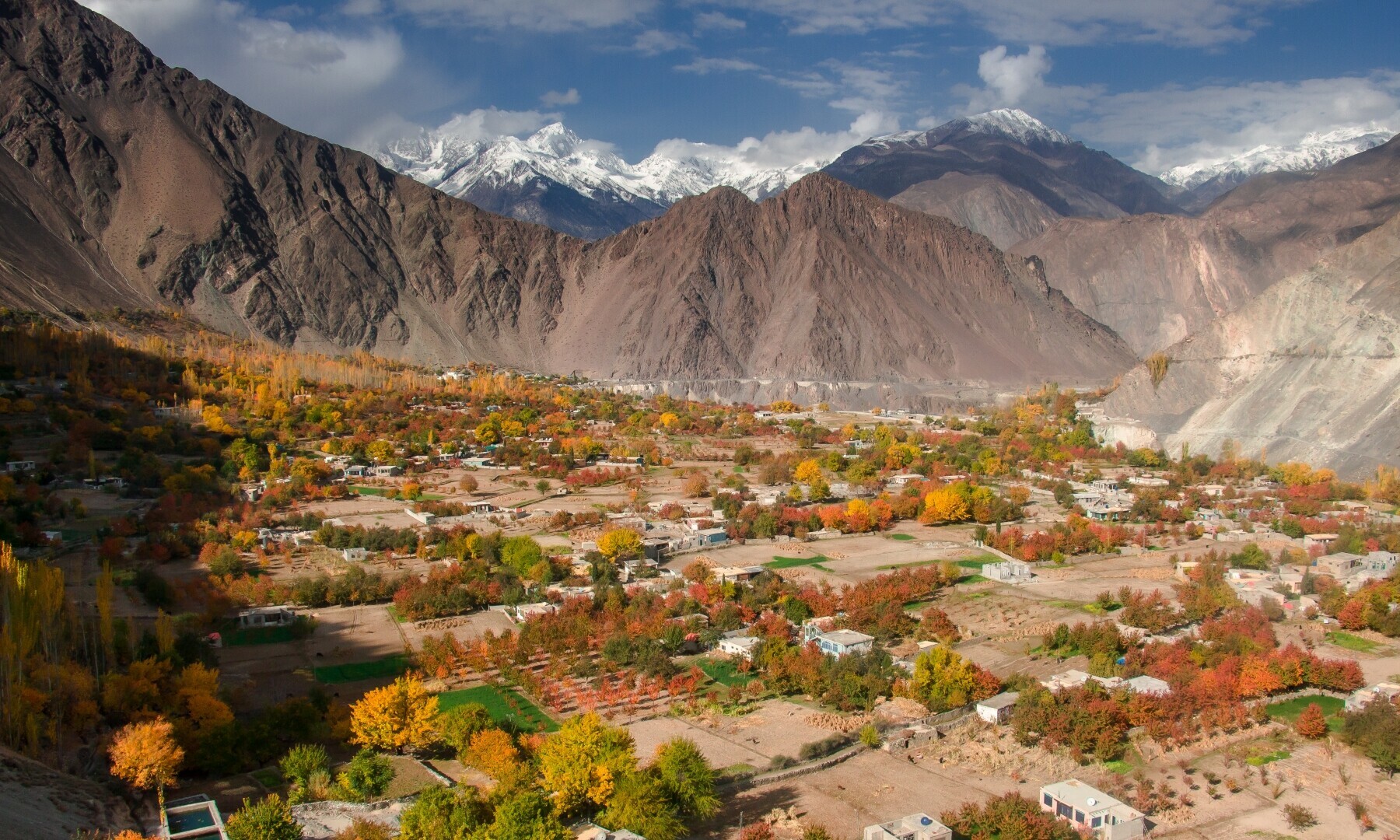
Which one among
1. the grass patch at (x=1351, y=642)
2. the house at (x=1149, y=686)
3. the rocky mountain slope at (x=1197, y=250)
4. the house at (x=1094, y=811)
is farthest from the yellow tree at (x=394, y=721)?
the rocky mountain slope at (x=1197, y=250)

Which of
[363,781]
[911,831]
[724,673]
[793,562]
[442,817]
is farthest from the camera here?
[793,562]

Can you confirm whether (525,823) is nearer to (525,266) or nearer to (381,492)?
(381,492)

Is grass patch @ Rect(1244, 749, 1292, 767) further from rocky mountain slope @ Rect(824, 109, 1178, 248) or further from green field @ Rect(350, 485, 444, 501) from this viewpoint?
rocky mountain slope @ Rect(824, 109, 1178, 248)

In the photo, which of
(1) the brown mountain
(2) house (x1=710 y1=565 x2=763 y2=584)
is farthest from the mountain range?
(2) house (x1=710 y1=565 x2=763 y2=584)

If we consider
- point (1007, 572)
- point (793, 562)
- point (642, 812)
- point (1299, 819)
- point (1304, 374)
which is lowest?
point (1299, 819)

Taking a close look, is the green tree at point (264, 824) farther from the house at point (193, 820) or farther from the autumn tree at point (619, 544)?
the autumn tree at point (619, 544)

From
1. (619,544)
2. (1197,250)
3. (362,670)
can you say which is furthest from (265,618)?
(1197,250)
